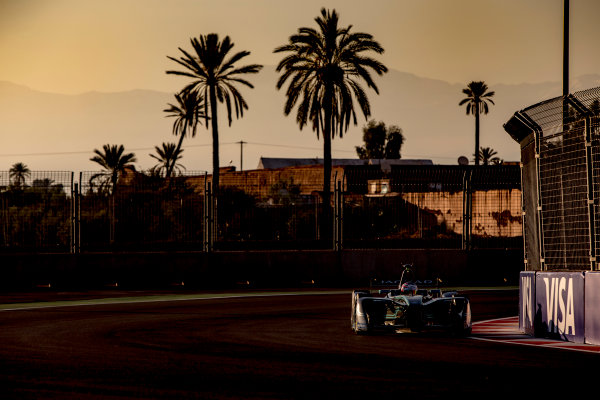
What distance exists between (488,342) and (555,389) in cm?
396

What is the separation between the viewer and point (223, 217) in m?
26.6

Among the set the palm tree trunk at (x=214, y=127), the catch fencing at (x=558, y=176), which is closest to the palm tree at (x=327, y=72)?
the palm tree trunk at (x=214, y=127)

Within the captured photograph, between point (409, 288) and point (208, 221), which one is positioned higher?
point (208, 221)

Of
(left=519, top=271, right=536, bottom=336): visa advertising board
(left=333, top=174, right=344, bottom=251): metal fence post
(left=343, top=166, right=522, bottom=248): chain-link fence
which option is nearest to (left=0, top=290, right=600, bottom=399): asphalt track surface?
(left=519, top=271, right=536, bottom=336): visa advertising board

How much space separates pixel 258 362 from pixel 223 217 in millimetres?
16747

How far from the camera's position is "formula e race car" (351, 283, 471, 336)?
1258 cm

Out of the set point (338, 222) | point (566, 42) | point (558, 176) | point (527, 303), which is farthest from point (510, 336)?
point (338, 222)

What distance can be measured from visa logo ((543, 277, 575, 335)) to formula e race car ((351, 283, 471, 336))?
1.10 m

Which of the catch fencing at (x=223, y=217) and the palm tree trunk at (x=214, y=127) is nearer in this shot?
the catch fencing at (x=223, y=217)

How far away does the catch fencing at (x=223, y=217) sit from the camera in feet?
78.9

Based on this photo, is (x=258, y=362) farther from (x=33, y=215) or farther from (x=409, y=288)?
(x=33, y=215)

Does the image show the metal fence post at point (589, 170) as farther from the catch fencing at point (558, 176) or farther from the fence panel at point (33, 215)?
the fence panel at point (33, 215)

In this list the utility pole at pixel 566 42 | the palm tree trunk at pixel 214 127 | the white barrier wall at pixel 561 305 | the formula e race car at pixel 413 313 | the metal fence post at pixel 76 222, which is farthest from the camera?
the palm tree trunk at pixel 214 127

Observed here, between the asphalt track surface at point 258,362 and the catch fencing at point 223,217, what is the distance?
27.3 feet
